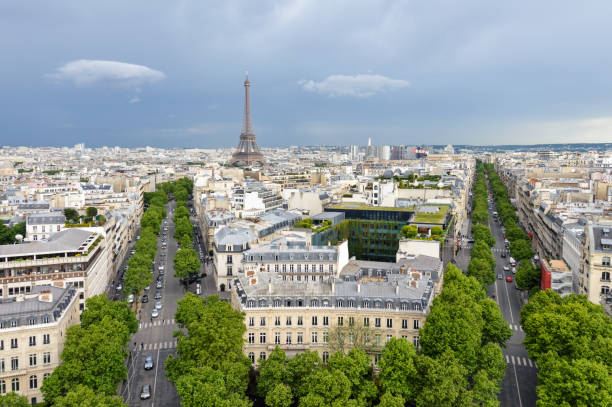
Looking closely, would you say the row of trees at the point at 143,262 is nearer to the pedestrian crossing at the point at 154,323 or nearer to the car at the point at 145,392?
the pedestrian crossing at the point at 154,323

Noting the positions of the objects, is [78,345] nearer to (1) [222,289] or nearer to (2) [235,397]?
(2) [235,397]

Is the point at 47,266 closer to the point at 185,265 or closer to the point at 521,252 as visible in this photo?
the point at 185,265

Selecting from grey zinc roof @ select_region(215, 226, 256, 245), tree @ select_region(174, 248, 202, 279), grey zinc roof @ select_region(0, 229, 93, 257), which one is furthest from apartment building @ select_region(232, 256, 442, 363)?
tree @ select_region(174, 248, 202, 279)

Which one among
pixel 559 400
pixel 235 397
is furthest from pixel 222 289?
pixel 559 400

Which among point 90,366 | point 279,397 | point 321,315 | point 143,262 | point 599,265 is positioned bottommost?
point 279,397

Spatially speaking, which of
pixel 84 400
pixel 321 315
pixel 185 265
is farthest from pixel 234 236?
pixel 84 400
